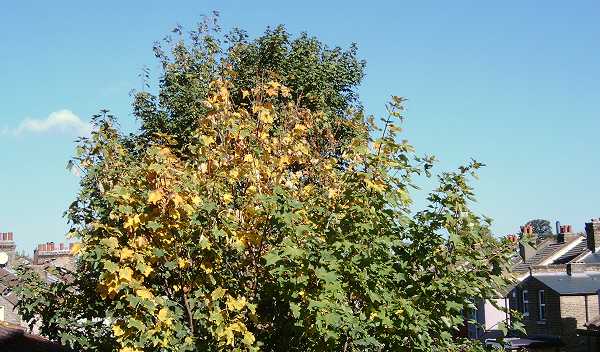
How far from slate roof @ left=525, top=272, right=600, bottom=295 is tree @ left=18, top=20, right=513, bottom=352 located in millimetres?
28468

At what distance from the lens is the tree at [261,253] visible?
6.96 m

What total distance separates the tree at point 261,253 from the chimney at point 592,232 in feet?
105

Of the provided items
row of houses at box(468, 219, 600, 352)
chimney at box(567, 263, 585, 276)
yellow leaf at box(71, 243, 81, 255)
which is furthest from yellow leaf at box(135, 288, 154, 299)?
chimney at box(567, 263, 585, 276)

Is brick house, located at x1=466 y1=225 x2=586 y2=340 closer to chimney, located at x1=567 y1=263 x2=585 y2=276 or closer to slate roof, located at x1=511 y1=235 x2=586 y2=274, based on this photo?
slate roof, located at x1=511 y1=235 x2=586 y2=274

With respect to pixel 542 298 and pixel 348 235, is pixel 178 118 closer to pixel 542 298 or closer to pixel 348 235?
pixel 348 235

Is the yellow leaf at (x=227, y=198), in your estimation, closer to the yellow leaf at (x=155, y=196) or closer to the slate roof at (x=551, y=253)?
the yellow leaf at (x=155, y=196)

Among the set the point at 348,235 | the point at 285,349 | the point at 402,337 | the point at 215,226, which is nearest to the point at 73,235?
the point at 215,226

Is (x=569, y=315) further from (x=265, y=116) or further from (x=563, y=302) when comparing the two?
(x=265, y=116)

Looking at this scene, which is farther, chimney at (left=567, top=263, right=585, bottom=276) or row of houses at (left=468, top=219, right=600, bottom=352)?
chimney at (left=567, top=263, right=585, bottom=276)

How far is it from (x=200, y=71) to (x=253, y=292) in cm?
1624

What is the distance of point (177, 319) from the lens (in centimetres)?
742

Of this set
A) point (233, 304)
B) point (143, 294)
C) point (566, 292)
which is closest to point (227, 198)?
point (233, 304)

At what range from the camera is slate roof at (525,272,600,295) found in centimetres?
3375

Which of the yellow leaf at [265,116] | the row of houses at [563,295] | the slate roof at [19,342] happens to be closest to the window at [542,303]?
the row of houses at [563,295]
